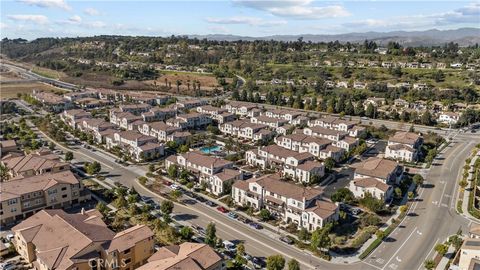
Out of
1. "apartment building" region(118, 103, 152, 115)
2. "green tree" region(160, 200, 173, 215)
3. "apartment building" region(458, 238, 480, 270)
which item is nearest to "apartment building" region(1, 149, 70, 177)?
"green tree" region(160, 200, 173, 215)

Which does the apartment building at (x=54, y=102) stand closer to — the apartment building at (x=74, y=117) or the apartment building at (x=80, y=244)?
the apartment building at (x=74, y=117)

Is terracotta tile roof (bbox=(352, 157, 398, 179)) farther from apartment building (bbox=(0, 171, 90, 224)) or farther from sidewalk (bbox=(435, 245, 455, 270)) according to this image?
apartment building (bbox=(0, 171, 90, 224))

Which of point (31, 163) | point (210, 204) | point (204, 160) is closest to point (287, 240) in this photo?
point (210, 204)

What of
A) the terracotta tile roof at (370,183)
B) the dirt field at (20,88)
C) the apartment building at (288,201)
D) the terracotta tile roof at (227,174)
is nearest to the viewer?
the apartment building at (288,201)

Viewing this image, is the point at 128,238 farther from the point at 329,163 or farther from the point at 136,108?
the point at 136,108

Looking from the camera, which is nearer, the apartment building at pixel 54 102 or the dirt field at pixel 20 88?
the apartment building at pixel 54 102

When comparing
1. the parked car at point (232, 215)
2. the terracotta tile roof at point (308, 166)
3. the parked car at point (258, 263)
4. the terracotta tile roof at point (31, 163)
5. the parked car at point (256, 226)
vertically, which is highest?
the terracotta tile roof at point (31, 163)

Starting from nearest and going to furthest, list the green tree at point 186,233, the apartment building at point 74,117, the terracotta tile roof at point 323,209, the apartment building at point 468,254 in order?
the apartment building at point 468,254, the green tree at point 186,233, the terracotta tile roof at point 323,209, the apartment building at point 74,117

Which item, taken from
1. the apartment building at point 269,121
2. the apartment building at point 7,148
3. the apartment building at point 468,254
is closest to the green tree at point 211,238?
the apartment building at point 468,254

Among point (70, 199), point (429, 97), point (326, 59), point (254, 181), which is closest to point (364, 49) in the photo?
point (326, 59)
